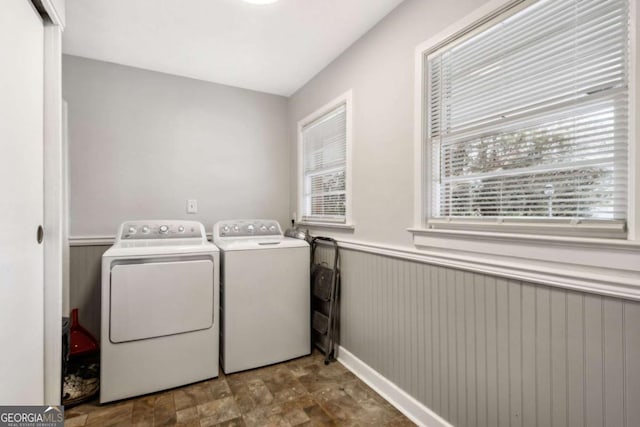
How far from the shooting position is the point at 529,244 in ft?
3.88

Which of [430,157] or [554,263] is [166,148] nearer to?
[430,157]

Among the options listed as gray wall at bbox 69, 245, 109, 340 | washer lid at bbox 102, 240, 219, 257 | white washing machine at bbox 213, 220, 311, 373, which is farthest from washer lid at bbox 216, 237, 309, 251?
gray wall at bbox 69, 245, 109, 340

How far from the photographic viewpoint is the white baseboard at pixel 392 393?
159 centimetres

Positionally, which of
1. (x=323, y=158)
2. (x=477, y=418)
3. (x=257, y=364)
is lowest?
(x=257, y=364)

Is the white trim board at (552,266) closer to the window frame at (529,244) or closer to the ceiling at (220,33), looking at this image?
the window frame at (529,244)

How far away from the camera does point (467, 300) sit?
141 centimetres

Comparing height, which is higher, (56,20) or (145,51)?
(145,51)

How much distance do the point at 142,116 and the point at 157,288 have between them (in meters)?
1.50

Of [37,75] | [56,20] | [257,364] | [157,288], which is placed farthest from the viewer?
[257,364]

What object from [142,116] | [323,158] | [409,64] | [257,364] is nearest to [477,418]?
[257,364]

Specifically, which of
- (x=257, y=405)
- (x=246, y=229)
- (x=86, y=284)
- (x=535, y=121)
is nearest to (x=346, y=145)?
(x=246, y=229)

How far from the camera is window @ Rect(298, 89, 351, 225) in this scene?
2336 millimetres

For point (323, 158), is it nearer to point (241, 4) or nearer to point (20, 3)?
point (241, 4)

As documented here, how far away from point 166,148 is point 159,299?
1348 mm
